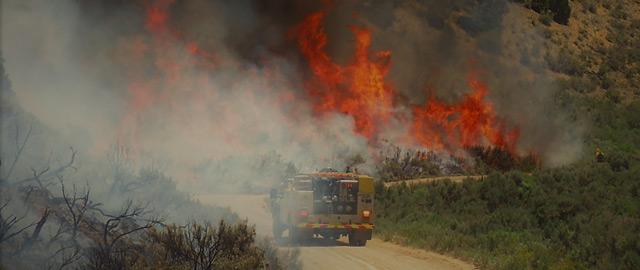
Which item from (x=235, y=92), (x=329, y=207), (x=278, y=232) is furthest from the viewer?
(x=235, y=92)

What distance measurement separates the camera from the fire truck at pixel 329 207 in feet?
74.8

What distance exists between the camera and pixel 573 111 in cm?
5847

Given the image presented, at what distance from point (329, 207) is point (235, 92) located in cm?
2494

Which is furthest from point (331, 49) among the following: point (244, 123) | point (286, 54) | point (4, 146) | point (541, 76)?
point (4, 146)

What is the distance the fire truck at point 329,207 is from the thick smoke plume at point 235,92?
722 inches

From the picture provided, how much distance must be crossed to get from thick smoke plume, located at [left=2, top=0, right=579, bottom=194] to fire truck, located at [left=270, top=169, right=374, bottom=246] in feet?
60.1

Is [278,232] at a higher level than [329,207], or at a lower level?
lower

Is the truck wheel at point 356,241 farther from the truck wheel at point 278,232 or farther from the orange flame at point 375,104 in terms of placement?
the orange flame at point 375,104

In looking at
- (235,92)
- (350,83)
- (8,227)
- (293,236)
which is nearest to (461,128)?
(350,83)

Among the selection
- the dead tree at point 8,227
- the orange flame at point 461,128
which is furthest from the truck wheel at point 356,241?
the orange flame at point 461,128

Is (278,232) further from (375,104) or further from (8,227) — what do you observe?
(375,104)

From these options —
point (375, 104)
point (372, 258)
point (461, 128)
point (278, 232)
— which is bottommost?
point (372, 258)

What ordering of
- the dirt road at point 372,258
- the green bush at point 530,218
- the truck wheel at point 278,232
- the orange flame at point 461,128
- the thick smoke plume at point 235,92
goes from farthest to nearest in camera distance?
the orange flame at point 461,128 → the thick smoke plume at point 235,92 → the truck wheel at point 278,232 → the dirt road at point 372,258 → the green bush at point 530,218

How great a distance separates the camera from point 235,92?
46438 millimetres
